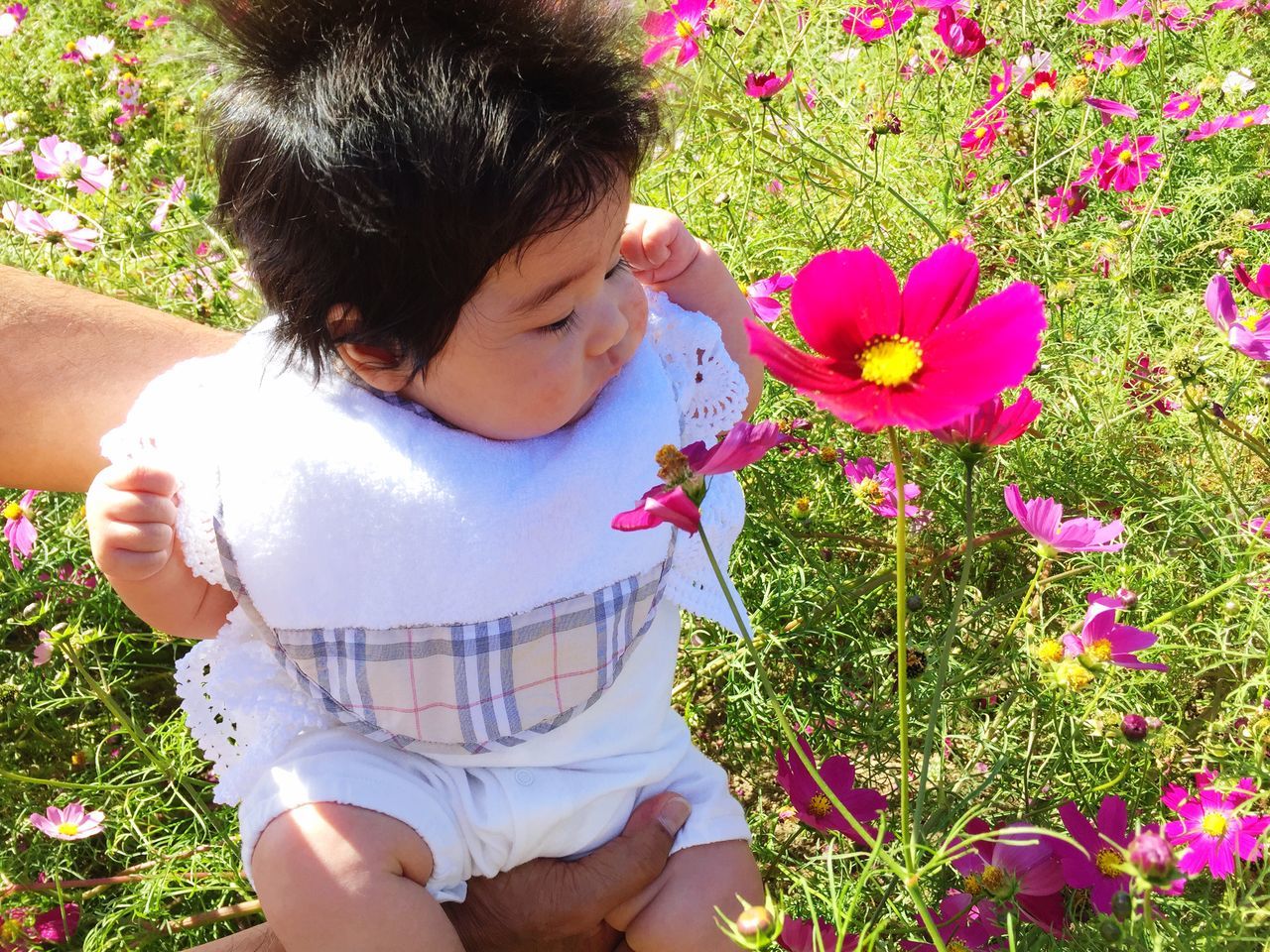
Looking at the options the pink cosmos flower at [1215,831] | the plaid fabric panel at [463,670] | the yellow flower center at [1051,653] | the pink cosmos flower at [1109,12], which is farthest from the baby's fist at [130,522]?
the pink cosmos flower at [1109,12]

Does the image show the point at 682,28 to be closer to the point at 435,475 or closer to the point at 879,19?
the point at 879,19

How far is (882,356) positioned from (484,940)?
715 mm

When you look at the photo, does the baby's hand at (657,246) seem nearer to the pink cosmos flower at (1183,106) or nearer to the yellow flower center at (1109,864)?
the yellow flower center at (1109,864)

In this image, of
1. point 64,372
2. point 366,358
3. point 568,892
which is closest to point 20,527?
point 64,372

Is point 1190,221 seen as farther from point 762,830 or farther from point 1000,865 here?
point 1000,865

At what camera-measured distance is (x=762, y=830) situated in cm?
140

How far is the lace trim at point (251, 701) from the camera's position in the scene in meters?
1.07

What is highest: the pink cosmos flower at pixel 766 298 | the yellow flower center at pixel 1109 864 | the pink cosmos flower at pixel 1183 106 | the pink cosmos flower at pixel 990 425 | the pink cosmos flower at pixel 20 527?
the pink cosmos flower at pixel 1183 106

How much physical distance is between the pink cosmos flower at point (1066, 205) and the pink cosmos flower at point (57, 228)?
1.34 metres

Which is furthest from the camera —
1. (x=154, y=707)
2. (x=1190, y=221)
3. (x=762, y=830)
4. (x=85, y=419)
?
(x=1190, y=221)

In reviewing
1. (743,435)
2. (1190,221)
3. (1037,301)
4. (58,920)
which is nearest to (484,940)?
(58,920)

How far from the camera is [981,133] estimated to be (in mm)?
1706

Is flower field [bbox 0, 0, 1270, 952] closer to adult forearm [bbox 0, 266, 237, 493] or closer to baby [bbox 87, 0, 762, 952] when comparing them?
adult forearm [bbox 0, 266, 237, 493]

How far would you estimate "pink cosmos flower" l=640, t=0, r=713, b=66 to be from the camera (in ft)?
5.25
